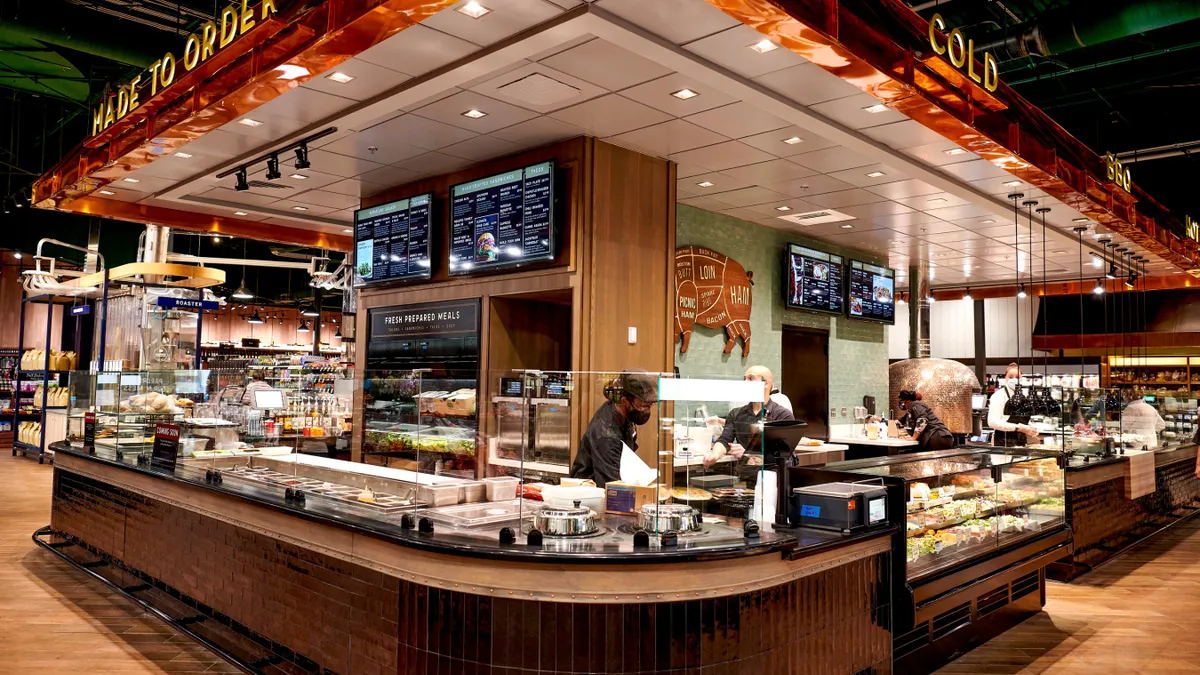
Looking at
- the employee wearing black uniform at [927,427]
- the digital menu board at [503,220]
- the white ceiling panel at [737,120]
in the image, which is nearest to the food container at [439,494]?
the digital menu board at [503,220]

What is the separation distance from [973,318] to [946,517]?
15644mm

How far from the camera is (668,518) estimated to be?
3.07 metres

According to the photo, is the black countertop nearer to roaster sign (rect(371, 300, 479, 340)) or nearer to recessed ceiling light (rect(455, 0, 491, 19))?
recessed ceiling light (rect(455, 0, 491, 19))

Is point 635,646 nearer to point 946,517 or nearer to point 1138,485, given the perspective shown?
point 946,517

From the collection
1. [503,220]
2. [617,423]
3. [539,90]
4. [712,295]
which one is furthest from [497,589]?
[712,295]

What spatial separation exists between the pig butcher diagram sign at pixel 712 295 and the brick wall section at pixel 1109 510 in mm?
3187

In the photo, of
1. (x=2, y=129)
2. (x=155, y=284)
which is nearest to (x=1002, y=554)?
(x=155, y=284)

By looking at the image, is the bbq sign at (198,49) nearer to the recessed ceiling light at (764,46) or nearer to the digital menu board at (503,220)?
the digital menu board at (503,220)

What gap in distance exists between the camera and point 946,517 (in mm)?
4199

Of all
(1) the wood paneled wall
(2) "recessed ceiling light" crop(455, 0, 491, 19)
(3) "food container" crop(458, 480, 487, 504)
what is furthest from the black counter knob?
(1) the wood paneled wall

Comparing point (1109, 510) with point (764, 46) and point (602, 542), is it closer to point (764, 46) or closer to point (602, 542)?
point (764, 46)

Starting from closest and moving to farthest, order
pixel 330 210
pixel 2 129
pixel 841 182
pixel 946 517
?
pixel 946 517 → pixel 841 182 → pixel 330 210 → pixel 2 129

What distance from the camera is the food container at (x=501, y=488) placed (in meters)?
3.42

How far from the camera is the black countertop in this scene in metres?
2.87
